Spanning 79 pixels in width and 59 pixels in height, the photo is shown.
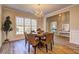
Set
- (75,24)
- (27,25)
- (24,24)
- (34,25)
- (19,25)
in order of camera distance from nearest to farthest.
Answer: (75,24) → (19,25) → (24,24) → (27,25) → (34,25)

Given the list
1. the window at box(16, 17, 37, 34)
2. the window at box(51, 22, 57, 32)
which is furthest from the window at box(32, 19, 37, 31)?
the window at box(51, 22, 57, 32)

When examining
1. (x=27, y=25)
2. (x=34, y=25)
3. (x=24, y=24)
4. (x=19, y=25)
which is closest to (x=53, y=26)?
(x=34, y=25)

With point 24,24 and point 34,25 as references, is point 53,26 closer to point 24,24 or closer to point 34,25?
point 34,25

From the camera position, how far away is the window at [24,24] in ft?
32.4

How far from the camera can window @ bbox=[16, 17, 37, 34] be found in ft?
32.4

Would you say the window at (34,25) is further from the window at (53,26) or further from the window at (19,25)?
the window at (53,26)

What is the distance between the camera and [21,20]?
33.7ft

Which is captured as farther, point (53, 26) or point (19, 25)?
point (53, 26)

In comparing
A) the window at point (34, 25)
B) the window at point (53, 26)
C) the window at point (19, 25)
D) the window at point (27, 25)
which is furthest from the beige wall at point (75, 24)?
the window at point (53, 26)

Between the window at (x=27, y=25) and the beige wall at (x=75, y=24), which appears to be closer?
the beige wall at (x=75, y=24)

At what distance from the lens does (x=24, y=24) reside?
10.6 metres

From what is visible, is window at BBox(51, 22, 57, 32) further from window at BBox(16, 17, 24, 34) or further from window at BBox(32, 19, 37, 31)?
window at BBox(16, 17, 24, 34)
